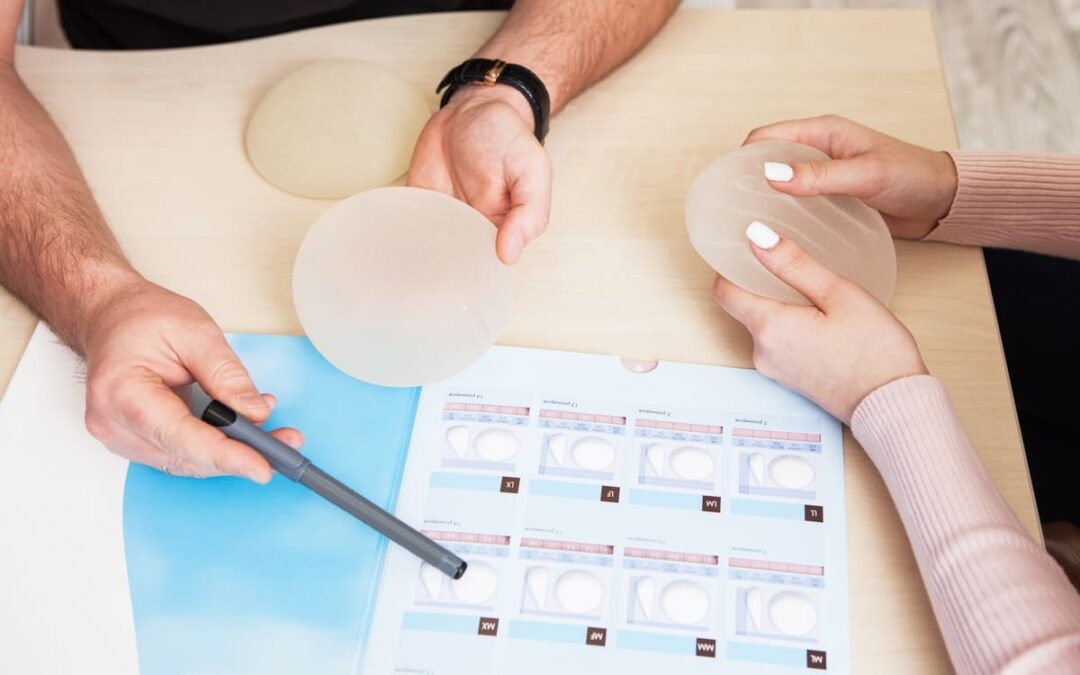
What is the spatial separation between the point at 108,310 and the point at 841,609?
641mm

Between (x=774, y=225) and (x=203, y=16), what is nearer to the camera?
(x=774, y=225)

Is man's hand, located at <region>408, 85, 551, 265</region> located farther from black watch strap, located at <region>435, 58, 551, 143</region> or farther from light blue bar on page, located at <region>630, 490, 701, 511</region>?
light blue bar on page, located at <region>630, 490, 701, 511</region>

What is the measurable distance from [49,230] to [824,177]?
70 cm

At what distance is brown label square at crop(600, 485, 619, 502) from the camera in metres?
0.73

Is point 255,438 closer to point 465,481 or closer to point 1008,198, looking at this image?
point 465,481

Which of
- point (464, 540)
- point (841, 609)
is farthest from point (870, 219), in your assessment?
point (464, 540)

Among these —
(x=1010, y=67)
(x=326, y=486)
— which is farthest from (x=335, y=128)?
(x=1010, y=67)

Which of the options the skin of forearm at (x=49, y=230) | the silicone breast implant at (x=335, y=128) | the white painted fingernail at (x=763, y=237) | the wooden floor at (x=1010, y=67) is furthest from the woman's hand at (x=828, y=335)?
the wooden floor at (x=1010, y=67)

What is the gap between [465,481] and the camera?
0.74 meters

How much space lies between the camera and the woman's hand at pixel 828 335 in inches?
28.7

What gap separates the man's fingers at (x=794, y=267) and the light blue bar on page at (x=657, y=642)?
29cm

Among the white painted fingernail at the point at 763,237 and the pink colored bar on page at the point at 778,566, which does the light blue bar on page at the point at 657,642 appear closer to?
the pink colored bar on page at the point at 778,566

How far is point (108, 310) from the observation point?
2.56ft

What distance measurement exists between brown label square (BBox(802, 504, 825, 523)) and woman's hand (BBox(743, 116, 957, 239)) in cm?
27
